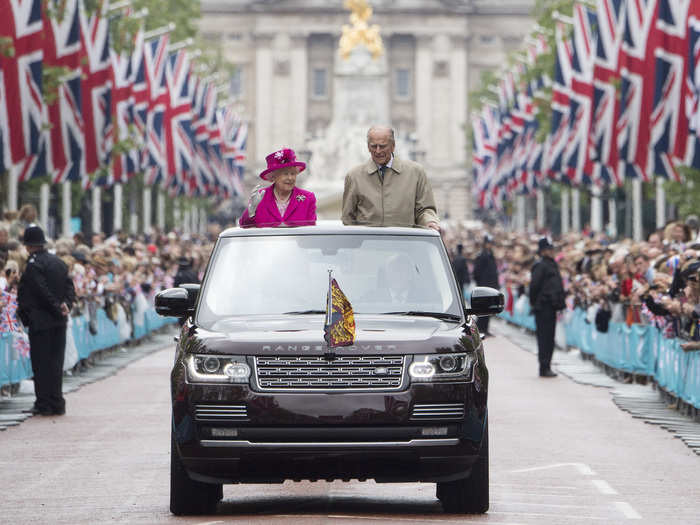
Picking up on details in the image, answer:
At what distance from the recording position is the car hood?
10.6 m

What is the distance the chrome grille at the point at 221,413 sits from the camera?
34.5 ft

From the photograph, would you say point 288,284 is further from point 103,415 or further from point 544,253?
point 544,253

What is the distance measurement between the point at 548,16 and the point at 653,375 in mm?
42034

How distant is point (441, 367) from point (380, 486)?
248 centimetres

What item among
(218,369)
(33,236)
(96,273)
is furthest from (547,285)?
(218,369)

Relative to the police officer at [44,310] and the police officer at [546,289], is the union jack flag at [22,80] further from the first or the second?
the police officer at [44,310]

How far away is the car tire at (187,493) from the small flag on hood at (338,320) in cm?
116

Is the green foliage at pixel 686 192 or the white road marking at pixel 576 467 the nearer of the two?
the white road marking at pixel 576 467

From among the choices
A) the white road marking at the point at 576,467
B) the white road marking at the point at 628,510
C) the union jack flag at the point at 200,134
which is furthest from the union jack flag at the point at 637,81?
the union jack flag at the point at 200,134

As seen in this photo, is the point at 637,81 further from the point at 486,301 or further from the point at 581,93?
the point at 486,301

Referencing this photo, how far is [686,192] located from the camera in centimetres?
4528

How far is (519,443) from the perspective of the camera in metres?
16.2

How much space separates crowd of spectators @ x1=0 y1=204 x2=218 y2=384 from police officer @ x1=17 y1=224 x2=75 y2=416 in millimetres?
1065

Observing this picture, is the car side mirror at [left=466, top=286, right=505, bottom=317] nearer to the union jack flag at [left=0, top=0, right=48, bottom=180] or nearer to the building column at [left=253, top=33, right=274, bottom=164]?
the union jack flag at [left=0, top=0, right=48, bottom=180]
